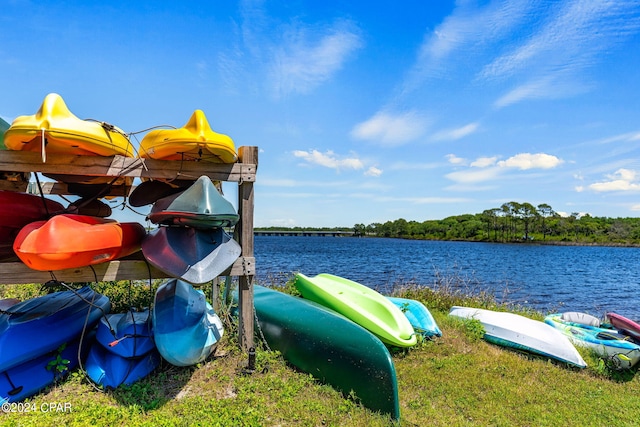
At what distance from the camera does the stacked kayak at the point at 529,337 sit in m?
4.53

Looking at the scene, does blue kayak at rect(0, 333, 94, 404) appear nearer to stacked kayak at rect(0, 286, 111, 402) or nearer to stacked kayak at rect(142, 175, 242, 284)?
stacked kayak at rect(0, 286, 111, 402)

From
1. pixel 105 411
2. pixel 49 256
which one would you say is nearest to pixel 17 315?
pixel 49 256

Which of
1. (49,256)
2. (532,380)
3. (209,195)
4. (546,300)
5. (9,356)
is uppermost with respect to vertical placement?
(209,195)

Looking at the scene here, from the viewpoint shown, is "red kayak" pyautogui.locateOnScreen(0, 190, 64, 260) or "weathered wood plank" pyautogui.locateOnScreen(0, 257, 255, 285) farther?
"red kayak" pyautogui.locateOnScreen(0, 190, 64, 260)

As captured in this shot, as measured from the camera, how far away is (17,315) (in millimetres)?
3480

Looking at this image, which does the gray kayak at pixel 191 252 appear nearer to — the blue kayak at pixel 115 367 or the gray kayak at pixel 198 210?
the gray kayak at pixel 198 210

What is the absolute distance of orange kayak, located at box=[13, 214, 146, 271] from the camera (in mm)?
2889

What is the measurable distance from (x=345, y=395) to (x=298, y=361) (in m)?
0.64

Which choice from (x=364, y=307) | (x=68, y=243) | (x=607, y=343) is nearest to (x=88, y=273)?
(x=68, y=243)

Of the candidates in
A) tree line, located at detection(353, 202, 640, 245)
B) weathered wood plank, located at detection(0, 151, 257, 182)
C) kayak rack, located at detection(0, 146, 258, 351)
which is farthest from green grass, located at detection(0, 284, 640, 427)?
tree line, located at detection(353, 202, 640, 245)

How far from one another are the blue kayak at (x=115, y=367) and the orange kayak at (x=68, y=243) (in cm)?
92

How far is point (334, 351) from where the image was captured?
11.3 ft

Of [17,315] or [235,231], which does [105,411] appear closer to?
[17,315]

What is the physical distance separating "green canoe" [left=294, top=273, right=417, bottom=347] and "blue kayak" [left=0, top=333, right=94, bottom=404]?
2862 mm
